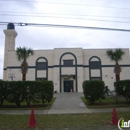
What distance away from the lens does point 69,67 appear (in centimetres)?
3978

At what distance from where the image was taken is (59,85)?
39125 millimetres

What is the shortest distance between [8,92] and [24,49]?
A: 14017mm

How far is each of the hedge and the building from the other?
2379 centimetres

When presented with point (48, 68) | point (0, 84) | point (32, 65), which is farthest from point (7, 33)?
point (0, 84)

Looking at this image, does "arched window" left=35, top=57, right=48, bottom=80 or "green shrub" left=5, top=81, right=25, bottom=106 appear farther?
"arched window" left=35, top=57, right=48, bottom=80

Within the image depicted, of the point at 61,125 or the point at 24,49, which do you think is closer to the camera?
the point at 61,125

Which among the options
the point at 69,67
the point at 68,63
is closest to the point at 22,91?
the point at 69,67

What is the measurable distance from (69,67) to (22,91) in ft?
83.1

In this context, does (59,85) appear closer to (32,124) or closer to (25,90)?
(25,90)

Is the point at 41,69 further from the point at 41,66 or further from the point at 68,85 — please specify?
the point at 68,85

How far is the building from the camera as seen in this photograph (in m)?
39.6

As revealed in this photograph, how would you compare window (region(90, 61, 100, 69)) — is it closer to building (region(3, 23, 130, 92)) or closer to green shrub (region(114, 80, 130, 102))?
building (region(3, 23, 130, 92))

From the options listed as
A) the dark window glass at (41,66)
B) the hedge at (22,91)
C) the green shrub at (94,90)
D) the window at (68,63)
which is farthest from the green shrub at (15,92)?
the dark window glass at (41,66)

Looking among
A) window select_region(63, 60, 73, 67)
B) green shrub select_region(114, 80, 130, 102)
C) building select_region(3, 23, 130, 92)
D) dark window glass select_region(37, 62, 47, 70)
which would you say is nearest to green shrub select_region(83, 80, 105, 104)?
green shrub select_region(114, 80, 130, 102)
